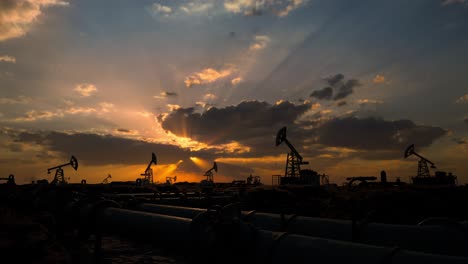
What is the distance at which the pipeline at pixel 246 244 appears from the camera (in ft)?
19.4

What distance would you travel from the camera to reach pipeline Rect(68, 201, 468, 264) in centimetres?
590

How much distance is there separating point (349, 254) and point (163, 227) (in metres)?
5.79

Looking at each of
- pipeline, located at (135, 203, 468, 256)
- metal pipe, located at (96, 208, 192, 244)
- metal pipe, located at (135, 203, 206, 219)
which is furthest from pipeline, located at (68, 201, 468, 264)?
metal pipe, located at (135, 203, 206, 219)

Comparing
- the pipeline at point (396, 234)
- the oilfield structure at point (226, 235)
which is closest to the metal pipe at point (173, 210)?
the oilfield structure at point (226, 235)

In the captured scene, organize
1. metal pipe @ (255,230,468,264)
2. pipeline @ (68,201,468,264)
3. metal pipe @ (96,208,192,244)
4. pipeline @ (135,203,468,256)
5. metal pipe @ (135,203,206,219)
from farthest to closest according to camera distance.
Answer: metal pipe @ (135,203,206,219), metal pipe @ (96,208,192,244), pipeline @ (135,203,468,256), pipeline @ (68,201,468,264), metal pipe @ (255,230,468,264)

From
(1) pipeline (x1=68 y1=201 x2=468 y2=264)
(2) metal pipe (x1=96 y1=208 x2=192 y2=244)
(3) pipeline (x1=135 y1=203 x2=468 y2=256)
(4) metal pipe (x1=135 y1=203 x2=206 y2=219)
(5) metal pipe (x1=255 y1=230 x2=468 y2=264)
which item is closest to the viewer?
(5) metal pipe (x1=255 y1=230 x2=468 y2=264)

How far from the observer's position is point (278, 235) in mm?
7621

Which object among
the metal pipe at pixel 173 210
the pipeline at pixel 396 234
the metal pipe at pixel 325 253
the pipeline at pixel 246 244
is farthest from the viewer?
the metal pipe at pixel 173 210

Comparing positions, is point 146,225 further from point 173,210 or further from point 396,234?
point 396,234

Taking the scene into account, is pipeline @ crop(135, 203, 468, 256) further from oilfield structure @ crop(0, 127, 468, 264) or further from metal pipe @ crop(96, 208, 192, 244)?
metal pipe @ crop(96, 208, 192, 244)

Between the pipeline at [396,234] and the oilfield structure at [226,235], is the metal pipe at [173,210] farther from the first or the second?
the pipeline at [396,234]

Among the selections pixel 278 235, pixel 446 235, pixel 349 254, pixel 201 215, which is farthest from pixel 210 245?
pixel 446 235

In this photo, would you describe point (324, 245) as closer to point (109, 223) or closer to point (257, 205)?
point (109, 223)

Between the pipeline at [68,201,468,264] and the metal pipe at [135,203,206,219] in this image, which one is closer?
the pipeline at [68,201,468,264]
